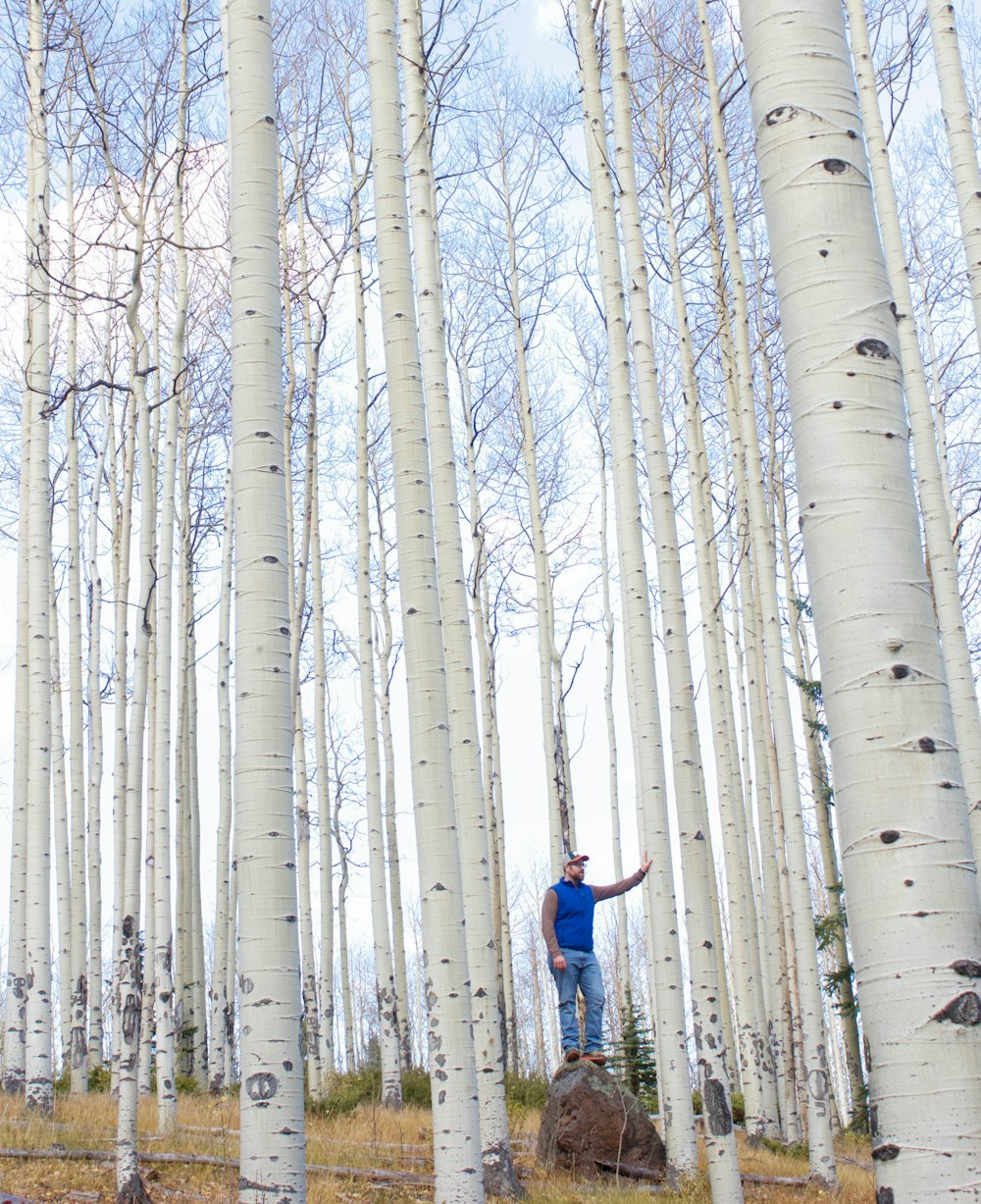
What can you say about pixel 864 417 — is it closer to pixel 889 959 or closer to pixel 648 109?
pixel 889 959

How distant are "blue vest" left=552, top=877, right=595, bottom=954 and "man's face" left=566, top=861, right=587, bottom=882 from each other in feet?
0.28

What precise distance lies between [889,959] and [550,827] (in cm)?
1065

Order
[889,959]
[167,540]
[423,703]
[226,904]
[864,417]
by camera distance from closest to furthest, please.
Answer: [889,959]
[864,417]
[423,703]
[167,540]
[226,904]

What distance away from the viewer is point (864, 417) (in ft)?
6.86

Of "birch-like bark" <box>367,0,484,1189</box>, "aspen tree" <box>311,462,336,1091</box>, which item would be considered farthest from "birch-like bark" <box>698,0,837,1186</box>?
"aspen tree" <box>311,462,336,1091</box>

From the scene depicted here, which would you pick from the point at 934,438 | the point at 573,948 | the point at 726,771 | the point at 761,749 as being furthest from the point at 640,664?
the point at 761,749

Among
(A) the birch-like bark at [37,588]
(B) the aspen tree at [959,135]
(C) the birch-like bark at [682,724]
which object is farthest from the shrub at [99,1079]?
(B) the aspen tree at [959,135]

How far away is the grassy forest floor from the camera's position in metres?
6.04

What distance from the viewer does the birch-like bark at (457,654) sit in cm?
637

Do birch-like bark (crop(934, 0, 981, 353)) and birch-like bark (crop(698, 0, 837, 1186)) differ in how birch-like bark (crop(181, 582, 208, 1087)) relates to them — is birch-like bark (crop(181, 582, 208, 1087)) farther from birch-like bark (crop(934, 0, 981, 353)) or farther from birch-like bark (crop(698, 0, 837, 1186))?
birch-like bark (crop(934, 0, 981, 353))

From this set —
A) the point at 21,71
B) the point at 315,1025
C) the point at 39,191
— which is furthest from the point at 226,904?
the point at 21,71

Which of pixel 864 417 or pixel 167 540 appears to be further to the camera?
pixel 167 540

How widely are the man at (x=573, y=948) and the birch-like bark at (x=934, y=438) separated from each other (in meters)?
2.33

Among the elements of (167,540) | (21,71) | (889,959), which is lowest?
(889,959)
